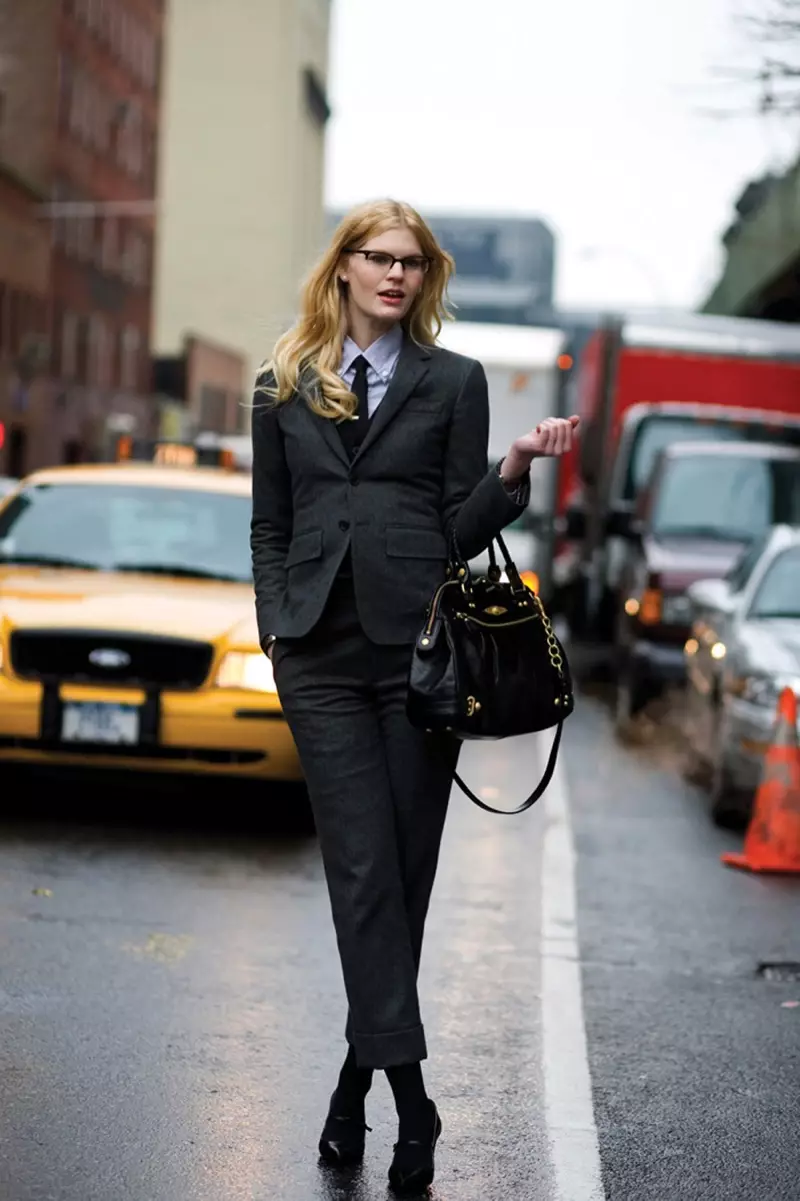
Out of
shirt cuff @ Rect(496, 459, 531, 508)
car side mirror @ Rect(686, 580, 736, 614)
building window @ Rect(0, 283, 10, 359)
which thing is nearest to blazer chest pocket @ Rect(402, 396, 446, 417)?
shirt cuff @ Rect(496, 459, 531, 508)

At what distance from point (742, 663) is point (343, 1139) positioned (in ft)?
21.2

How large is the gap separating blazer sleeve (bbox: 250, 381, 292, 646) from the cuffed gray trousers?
0.13m

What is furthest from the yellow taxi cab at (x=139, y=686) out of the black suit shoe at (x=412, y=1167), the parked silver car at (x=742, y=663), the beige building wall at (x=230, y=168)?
the beige building wall at (x=230, y=168)

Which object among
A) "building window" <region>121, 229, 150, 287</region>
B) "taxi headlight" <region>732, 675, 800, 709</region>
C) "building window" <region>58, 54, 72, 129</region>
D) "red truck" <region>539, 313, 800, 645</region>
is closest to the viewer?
"taxi headlight" <region>732, 675, 800, 709</region>

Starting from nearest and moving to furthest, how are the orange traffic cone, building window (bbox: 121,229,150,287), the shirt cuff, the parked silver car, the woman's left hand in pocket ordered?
the woman's left hand in pocket, the shirt cuff, the orange traffic cone, the parked silver car, building window (bbox: 121,229,150,287)

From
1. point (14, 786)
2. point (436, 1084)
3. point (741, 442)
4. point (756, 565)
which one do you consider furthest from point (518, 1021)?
point (741, 442)

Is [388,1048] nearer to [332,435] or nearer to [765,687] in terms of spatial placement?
[332,435]

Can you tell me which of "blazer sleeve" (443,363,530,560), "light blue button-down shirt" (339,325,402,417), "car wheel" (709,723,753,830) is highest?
"light blue button-down shirt" (339,325,402,417)

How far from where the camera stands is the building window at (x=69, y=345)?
209 ft

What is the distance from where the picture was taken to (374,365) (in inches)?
198

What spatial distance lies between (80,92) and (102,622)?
188 feet

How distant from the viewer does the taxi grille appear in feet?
32.2

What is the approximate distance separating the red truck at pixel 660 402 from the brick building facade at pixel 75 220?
31095 millimetres

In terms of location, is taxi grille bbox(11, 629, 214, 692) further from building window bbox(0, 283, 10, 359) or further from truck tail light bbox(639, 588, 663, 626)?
building window bbox(0, 283, 10, 359)
